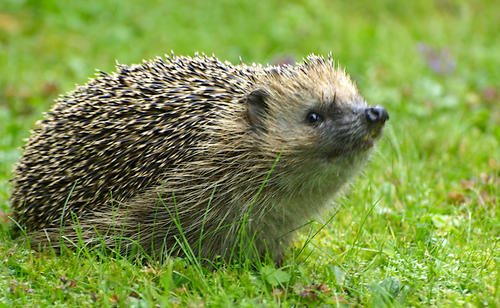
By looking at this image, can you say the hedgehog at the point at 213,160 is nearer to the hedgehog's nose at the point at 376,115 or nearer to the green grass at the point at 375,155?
the hedgehog's nose at the point at 376,115

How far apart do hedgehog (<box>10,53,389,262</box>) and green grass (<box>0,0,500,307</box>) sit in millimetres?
321

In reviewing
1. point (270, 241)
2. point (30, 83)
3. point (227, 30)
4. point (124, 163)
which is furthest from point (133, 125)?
point (227, 30)

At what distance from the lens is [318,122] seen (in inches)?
193

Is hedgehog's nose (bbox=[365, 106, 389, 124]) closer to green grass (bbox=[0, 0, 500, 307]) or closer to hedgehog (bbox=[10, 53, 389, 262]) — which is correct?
hedgehog (bbox=[10, 53, 389, 262])

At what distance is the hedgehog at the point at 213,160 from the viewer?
15.9 feet

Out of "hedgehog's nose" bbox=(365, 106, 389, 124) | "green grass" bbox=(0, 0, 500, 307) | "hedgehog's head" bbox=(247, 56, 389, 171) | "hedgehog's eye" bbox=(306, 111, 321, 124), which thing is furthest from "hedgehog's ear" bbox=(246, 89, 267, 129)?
"green grass" bbox=(0, 0, 500, 307)

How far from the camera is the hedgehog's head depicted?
4766mm

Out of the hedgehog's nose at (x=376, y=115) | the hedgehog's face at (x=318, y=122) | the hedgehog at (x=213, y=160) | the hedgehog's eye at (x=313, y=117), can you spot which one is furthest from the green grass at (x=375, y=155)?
the hedgehog's nose at (x=376, y=115)

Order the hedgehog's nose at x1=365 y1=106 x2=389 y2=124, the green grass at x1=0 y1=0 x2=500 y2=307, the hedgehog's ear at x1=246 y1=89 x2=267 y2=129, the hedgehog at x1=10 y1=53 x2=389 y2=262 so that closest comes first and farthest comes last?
1. the green grass at x1=0 y1=0 x2=500 y2=307
2. the hedgehog's nose at x1=365 y1=106 x2=389 y2=124
3. the hedgehog at x1=10 y1=53 x2=389 y2=262
4. the hedgehog's ear at x1=246 y1=89 x2=267 y2=129

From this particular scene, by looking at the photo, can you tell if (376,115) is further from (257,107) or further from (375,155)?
(375,155)

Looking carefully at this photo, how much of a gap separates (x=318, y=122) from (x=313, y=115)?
2.7 inches

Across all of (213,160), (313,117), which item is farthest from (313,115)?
(213,160)

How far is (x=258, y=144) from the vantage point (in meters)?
5.00

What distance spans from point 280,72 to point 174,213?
1.42 m
